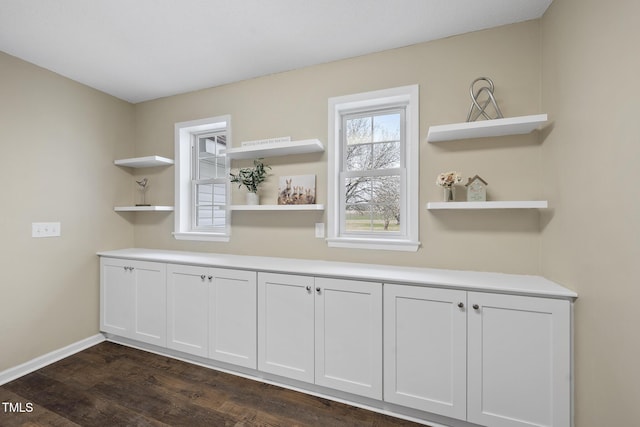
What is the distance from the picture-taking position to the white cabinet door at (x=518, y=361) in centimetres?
150

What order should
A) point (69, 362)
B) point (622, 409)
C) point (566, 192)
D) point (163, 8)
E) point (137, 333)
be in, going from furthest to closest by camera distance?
point (137, 333) < point (69, 362) < point (163, 8) < point (566, 192) < point (622, 409)

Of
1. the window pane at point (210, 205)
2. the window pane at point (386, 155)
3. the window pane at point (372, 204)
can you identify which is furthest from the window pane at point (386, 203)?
the window pane at point (210, 205)

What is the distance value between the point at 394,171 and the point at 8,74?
3302 mm

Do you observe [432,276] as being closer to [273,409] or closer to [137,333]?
[273,409]

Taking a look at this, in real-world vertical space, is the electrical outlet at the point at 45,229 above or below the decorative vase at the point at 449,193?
below

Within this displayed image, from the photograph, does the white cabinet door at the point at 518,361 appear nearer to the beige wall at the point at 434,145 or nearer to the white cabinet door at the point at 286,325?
the beige wall at the point at 434,145

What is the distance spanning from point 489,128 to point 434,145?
395 millimetres

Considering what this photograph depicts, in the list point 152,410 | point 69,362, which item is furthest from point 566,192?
point 69,362

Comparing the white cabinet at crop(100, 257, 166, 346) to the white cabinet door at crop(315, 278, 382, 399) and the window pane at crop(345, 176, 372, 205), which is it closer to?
the white cabinet door at crop(315, 278, 382, 399)

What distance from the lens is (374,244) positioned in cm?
230

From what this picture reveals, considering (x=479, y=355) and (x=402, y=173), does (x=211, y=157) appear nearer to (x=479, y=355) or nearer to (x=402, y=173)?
(x=402, y=173)

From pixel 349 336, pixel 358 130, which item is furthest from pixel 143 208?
pixel 349 336

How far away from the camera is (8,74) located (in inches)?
90.0

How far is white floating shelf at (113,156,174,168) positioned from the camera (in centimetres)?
293
